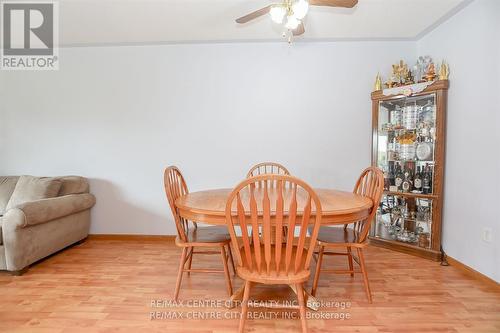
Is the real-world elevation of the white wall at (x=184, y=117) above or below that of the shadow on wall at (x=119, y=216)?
above

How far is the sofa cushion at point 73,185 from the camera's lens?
2834 mm

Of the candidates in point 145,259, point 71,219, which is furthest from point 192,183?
point 71,219

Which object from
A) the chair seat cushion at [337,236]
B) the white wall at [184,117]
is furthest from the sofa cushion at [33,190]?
the chair seat cushion at [337,236]

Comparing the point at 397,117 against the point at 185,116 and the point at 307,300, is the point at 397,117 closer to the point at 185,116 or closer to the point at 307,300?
the point at 307,300

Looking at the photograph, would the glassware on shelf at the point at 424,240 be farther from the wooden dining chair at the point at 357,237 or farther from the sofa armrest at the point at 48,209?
the sofa armrest at the point at 48,209

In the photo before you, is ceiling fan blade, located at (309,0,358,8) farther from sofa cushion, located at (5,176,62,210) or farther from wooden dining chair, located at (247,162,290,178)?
sofa cushion, located at (5,176,62,210)

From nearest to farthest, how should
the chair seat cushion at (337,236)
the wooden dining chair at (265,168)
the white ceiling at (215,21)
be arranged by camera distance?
the chair seat cushion at (337,236) → the white ceiling at (215,21) → the wooden dining chair at (265,168)

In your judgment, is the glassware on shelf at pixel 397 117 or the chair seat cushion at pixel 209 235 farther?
the glassware on shelf at pixel 397 117

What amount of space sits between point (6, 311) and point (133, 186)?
159cm

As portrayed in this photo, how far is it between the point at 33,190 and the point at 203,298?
2.17 m

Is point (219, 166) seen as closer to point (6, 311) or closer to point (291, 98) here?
point (291, 98)

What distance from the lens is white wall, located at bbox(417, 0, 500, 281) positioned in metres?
2.02

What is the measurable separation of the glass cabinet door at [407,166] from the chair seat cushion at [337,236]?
1.10 meters

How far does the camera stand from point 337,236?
1927 millimetres
